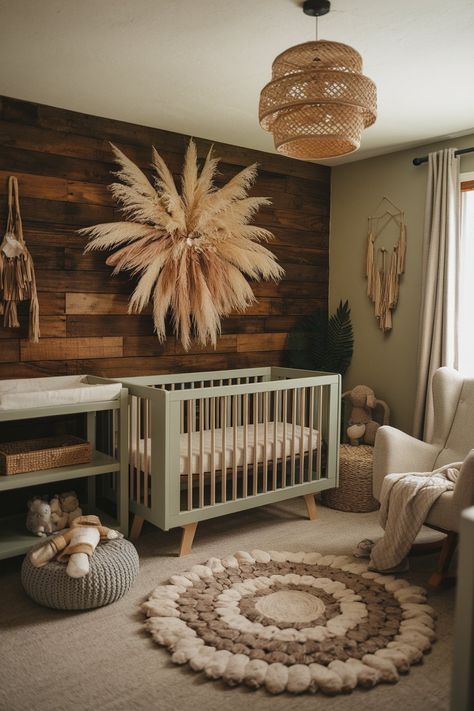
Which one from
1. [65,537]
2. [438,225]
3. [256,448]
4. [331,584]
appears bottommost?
[331,584]

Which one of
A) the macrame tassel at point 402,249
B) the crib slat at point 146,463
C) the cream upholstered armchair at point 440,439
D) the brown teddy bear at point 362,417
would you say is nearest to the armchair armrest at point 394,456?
the cream upholstered armchair at point 440,439

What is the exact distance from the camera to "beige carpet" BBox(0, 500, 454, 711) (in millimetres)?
1820

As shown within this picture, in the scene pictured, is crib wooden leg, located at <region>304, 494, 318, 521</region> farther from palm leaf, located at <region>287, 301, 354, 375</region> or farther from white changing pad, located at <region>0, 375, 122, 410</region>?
white changing pad, located at <region>0, 375, 122, 410</region>

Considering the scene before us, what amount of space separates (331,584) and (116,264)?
1991 mm

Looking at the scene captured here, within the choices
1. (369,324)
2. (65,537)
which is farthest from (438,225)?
(65,537)

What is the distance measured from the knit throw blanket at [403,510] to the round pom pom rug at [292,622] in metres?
0.10

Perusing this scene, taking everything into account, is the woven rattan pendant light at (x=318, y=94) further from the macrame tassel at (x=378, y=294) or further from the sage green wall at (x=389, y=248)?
the macrame tassel at (x=378, y=294)

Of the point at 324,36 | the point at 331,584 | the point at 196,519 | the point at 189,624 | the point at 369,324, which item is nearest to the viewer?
the point at 189,624

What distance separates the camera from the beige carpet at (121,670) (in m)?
1.82

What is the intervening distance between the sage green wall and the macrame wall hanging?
4 centimetres

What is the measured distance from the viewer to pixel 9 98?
3.04 m

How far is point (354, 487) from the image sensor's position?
3.61m

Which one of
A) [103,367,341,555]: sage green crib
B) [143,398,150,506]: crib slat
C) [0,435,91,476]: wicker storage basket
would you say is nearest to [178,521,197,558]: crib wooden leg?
[103,367,341,555]: sage green crib

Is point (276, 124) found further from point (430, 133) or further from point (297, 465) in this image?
point (297, 465)
